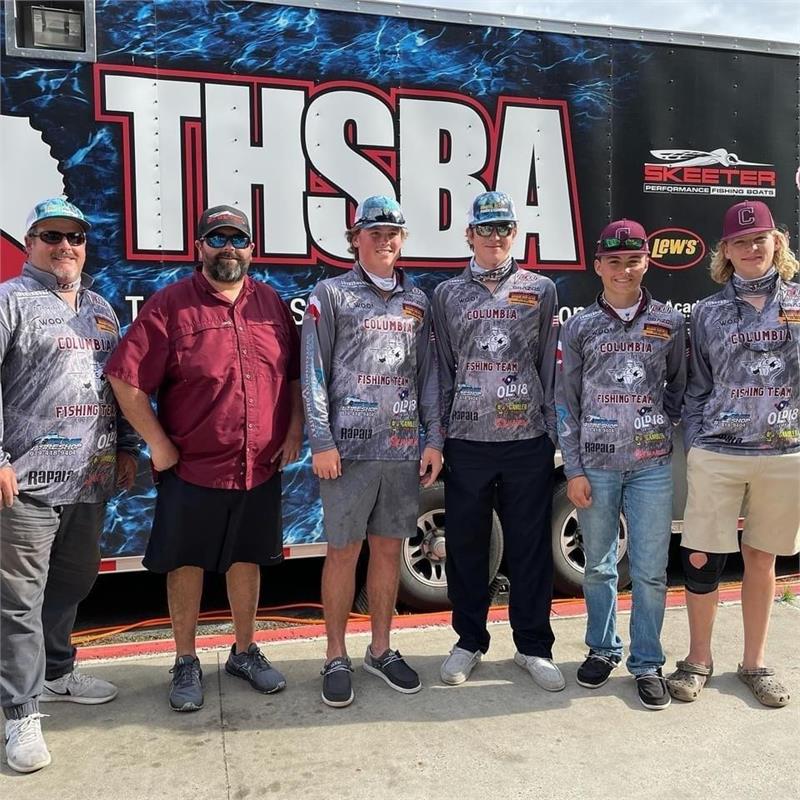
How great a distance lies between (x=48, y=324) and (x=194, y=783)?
5.45 ft

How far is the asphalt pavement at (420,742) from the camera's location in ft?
8.38

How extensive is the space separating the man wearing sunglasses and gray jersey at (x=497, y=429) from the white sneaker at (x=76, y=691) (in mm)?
1396

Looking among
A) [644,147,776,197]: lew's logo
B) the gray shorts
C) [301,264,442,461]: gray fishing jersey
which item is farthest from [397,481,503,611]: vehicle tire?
[644,147,776,197]: lew's logo

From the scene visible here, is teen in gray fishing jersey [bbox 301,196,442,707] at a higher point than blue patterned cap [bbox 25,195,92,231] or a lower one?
Result: lower

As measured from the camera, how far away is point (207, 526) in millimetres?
3010

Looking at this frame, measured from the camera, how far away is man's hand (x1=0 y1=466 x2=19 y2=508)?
261 centimetres

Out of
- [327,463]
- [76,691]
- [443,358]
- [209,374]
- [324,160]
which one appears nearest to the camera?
[209,374]

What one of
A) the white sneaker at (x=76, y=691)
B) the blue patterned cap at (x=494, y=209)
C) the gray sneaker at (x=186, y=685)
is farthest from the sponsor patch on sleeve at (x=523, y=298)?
the white sneaker at (x=76, y=691)

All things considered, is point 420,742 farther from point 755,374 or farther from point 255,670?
point 755,374

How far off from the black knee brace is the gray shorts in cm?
116

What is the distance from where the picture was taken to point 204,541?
302 cm

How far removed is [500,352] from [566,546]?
1.76 meters

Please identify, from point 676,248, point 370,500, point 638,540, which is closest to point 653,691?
point 638,540

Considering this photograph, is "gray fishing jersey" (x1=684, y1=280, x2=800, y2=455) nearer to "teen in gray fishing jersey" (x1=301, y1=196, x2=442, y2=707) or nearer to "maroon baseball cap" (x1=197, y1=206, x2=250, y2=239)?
"teen in gray fishing jersey" (x1=301, y1=196, x2=442, y2=707)
